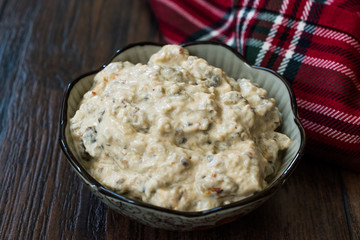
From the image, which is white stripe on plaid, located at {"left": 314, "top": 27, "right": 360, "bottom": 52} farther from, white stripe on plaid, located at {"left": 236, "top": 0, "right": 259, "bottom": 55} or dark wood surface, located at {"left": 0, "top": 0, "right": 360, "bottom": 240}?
dark wood surface, located at {"left": 0, "top": 0, "right": 360, "bottom": 240}

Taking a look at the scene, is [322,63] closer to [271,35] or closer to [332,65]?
[332,65]

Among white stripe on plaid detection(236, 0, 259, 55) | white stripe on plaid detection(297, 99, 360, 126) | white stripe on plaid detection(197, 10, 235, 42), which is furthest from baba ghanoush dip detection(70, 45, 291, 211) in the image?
white stripe on plaid detection(197, 10, 235, 42)

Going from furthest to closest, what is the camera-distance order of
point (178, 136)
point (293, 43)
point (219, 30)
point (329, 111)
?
point (219, 30), point (293, 43), point (329, 111), point (178, 136)

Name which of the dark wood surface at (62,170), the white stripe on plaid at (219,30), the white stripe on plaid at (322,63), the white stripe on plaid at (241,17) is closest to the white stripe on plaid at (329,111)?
the white stripe on plaid at (322,63)

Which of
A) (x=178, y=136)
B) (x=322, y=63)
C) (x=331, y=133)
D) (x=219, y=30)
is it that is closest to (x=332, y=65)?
(x=322, y=63)

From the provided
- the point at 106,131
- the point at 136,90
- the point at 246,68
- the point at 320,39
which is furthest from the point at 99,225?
the point at 320,39

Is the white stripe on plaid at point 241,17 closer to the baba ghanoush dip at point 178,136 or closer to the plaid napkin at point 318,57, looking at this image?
the plaid napkin at point 318,57
